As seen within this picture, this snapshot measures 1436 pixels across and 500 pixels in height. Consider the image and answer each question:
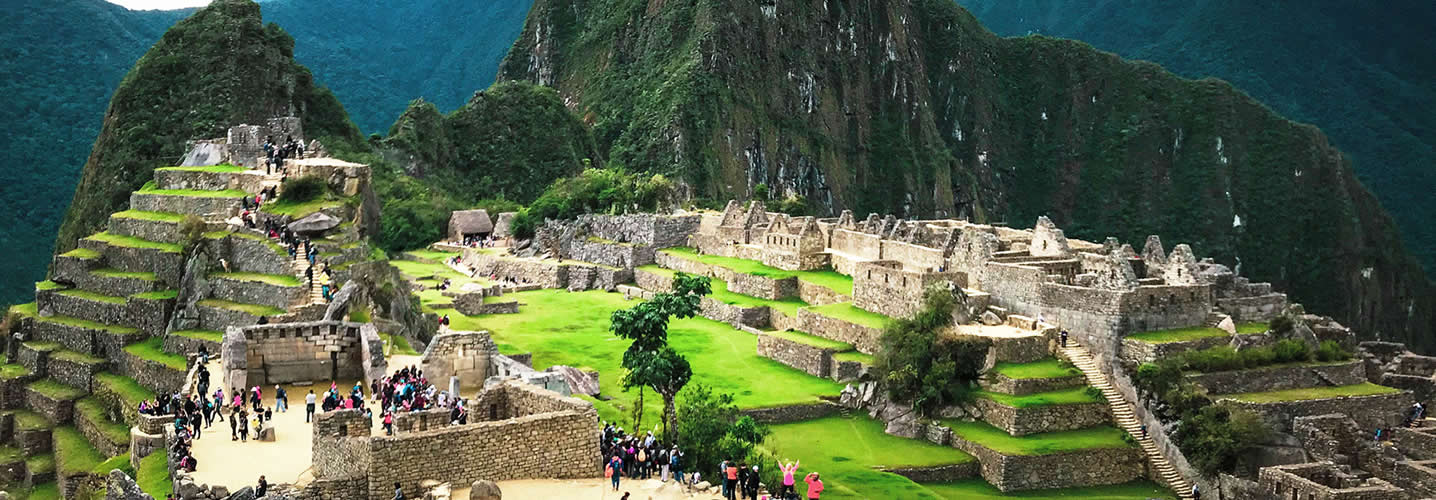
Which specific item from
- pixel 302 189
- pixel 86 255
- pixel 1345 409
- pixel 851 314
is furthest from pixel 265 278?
pixel 1345 409

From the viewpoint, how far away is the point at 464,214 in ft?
267

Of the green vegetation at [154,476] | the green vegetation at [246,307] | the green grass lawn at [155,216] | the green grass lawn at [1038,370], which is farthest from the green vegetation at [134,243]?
the green grass lawn at [1038,370]

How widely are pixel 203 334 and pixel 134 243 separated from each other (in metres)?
8.72

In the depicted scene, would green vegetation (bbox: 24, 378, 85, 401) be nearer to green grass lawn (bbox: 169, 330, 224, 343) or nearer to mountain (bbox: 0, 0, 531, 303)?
green grass lawn (bbox: 169, 330, 224, 343)

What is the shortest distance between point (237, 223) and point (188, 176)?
286 inches

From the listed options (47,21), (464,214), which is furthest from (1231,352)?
(47,21)

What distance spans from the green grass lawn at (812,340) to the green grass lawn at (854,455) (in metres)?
4.35

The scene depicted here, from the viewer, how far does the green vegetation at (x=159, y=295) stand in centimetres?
3884

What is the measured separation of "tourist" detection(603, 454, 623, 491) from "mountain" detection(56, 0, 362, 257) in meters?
58.2

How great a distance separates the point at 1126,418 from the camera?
40188 millimetres

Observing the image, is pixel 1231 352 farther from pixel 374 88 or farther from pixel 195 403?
pixel 374 88

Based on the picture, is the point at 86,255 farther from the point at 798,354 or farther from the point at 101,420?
the point at 798,354

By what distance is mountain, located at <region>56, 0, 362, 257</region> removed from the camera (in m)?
79.1

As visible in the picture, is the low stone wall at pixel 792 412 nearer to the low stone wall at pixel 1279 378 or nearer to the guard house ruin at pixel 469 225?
the low stone wall at pixel 1279 378
